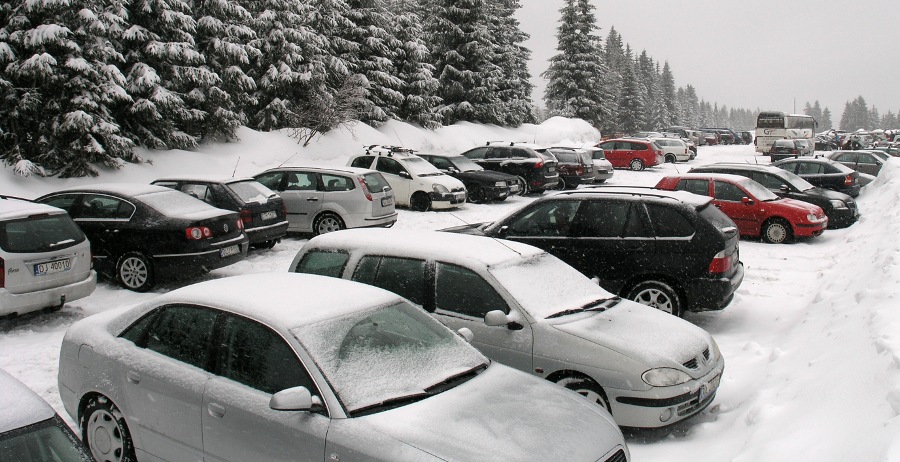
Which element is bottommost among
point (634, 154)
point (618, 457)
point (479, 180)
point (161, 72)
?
point (618, 457)

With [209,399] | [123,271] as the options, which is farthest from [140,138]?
[209,399]

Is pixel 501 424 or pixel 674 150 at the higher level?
pixel 501 424

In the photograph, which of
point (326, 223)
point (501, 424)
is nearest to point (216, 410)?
point (501, 424)

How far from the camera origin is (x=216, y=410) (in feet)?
12.9

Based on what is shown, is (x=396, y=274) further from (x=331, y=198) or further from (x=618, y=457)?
(x=331, y=198)

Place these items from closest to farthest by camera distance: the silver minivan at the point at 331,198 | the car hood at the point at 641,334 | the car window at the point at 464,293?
the car hood at the point at 641,334
the car window at the point at 464,293
the silver minivan at the point at 331,198

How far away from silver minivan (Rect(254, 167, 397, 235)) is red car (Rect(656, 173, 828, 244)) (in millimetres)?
6256

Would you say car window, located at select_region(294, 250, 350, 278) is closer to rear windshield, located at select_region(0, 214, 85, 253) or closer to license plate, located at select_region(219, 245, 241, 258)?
rear windshield, located at select_region(0, 214, 85, 253)

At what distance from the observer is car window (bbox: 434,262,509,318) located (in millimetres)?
5688

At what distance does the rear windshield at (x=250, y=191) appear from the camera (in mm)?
12188

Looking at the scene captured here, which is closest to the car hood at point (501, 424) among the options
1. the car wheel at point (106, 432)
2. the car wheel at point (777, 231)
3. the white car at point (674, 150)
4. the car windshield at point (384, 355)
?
the car windshield at point (384, 355)

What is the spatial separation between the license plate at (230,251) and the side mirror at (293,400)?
7138 millimetres

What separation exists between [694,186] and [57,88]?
15651 millimetres

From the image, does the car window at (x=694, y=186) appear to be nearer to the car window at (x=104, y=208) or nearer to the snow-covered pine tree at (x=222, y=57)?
the car window at (x=104, y=208)
